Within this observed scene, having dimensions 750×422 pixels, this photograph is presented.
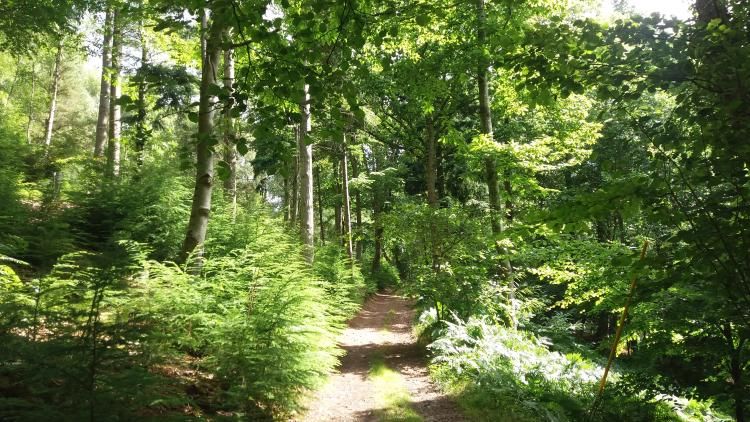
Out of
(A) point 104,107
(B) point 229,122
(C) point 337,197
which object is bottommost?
(B) point 229,122

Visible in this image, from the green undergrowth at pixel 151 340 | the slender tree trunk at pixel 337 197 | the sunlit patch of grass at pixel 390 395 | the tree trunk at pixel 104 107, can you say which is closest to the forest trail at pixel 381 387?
the sunlit patch of grass at pixel 390 395

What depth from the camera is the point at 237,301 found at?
5.53m

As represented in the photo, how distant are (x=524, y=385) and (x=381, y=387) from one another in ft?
7.99

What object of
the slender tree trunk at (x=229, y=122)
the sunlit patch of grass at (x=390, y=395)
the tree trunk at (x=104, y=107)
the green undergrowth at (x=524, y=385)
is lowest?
the sunlit patch of grass at (x=390, y=395)

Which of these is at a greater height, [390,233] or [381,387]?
[390,233]

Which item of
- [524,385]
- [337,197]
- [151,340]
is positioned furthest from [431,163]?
[151,340]

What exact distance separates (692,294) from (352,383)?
5.66 metres

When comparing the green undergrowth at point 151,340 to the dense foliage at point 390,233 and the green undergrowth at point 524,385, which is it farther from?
the green undergrowth at point 524,385

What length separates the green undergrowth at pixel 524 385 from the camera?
5.41m

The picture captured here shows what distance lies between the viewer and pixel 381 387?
7.54m

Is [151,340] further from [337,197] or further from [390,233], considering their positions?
[337,197]

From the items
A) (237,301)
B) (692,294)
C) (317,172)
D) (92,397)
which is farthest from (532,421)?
(317,172)

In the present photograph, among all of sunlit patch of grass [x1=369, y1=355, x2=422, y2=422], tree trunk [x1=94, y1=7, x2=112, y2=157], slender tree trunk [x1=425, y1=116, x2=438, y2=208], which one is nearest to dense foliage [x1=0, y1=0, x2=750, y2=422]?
tree trunk [x1=94, y1=7, x2=112, y2=157]

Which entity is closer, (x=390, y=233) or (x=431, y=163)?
(x=390, y=233)
